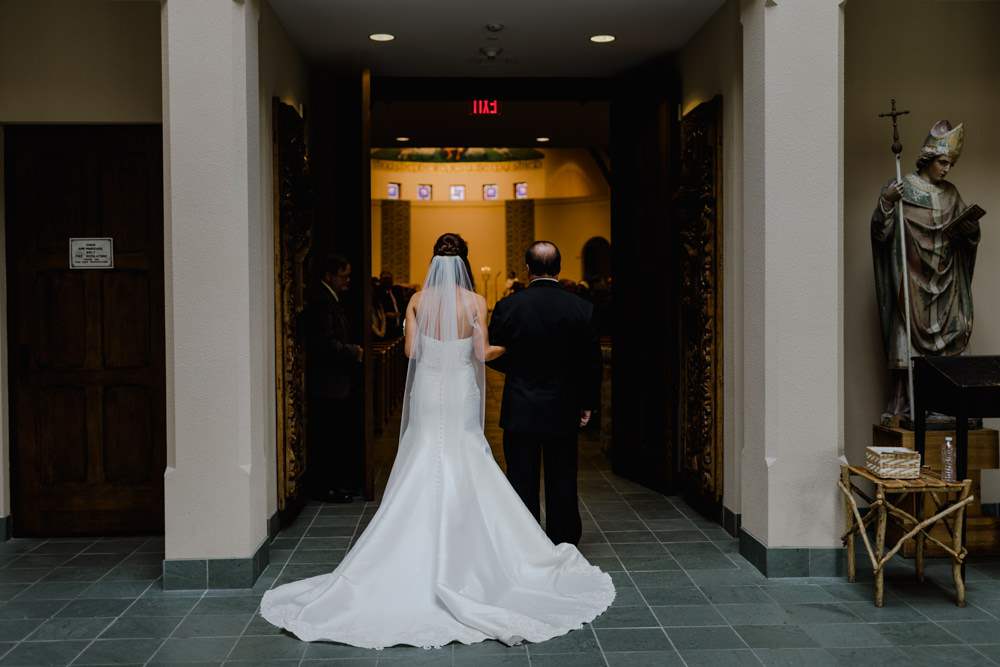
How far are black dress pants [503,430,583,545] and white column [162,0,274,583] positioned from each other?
141cm

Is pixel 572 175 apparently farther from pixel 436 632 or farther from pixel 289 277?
pixel 436 632

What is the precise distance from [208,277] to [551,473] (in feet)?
6.87

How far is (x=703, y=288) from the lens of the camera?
5805 millimetres

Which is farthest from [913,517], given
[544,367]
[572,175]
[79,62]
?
[572,175]

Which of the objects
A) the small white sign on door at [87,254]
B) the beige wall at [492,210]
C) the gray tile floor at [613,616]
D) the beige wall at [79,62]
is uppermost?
the beige wall at [492,210]

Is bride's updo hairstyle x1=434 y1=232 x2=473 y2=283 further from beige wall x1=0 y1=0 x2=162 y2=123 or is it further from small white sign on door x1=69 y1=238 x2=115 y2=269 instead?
small white sign on door x1=69 y1=238 x2=115 y2=269

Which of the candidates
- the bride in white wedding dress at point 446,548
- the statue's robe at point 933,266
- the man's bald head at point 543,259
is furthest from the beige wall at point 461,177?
the bride in white wedding dress at point 446,548

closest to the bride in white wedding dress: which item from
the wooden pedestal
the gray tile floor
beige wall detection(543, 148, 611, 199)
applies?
the gray tile floor

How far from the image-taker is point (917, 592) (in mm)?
Result: 4363

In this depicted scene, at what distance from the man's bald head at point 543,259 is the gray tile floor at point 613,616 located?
166 centimetres

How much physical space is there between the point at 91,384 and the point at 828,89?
461 cm

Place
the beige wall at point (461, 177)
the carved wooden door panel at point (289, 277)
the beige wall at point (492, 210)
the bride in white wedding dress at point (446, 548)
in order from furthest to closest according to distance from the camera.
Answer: the beige wall at point (461, 177) → the beige wall at point (492, 210) → the carved wooden door panel at point (289, 277) → the bride in white wedding dress at point (446, 548)

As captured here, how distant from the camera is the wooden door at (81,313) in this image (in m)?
5.47

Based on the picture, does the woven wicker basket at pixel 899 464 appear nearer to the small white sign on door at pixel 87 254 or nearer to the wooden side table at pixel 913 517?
the wooden side table at pixel 913 517
